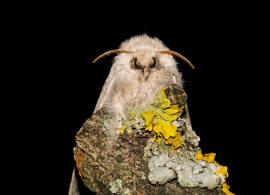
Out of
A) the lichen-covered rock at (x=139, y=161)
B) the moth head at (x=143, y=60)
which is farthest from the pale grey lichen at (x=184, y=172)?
the moth head at (x=143, y=60)

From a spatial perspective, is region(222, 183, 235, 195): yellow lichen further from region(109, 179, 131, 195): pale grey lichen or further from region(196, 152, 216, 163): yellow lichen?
region(109, 179, 131, 195): pale grey lichen

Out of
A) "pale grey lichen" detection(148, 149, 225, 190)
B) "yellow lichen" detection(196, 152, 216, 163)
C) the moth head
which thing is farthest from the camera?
the moth head

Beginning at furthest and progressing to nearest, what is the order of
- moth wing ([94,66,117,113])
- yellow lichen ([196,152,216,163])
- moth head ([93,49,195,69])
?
moth wing ([94,66,117,113]), moth head ([93,49,195,69]), yellow lichen ([196,152,216,163])

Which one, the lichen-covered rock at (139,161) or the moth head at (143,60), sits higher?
the moth head at (143,60)

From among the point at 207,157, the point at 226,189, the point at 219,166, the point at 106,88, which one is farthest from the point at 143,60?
the point at 226,189

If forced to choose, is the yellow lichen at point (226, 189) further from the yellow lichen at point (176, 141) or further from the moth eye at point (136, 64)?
the moth eye at point (136, 64)

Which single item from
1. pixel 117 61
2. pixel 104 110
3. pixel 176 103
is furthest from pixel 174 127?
pixel 117 61

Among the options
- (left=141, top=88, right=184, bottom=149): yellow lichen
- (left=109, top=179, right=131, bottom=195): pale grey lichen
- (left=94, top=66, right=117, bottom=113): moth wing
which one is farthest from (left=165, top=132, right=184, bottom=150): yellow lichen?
(left=94, top=66, right=117, bottom=113): moth wing

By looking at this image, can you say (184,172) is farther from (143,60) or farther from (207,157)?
(143,60)
